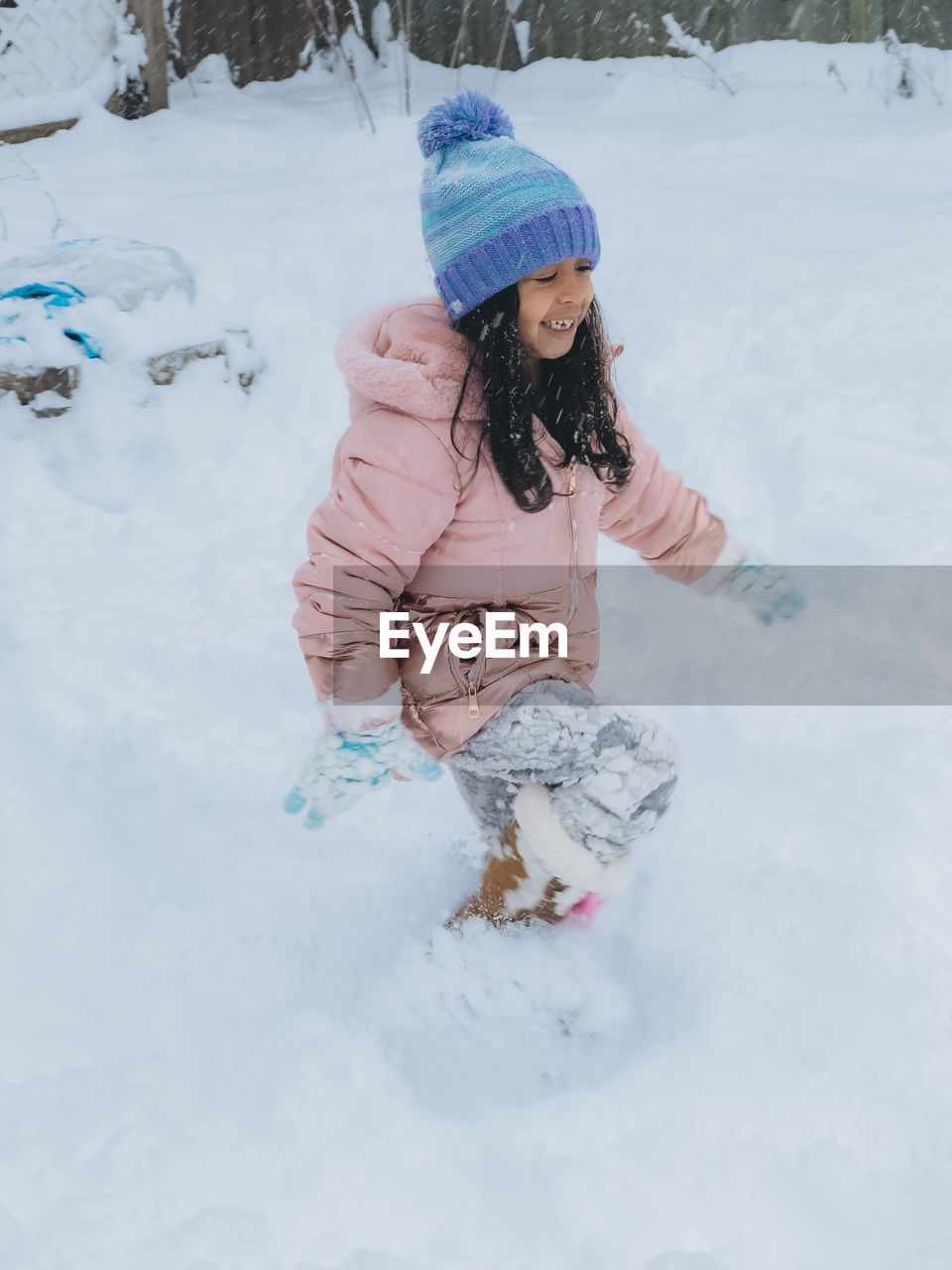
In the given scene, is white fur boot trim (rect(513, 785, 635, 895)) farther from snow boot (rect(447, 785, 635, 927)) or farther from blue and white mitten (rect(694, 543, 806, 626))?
blue and white mitten (rect(694, 543, 806, 626))

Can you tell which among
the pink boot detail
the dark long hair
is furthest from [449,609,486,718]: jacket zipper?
the pink boot detail

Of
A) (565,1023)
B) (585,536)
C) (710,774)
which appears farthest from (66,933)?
(710,774)

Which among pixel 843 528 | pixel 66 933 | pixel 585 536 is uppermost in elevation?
pixel 585 536

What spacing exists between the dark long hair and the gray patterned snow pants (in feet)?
1.04

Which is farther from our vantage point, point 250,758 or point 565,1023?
point 250,758

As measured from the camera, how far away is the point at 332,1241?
1330 millimetres

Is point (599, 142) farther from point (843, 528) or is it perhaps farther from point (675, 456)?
point (843, 528)

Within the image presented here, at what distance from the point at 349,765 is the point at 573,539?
49cm

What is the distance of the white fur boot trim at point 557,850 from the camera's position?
165 centimetres

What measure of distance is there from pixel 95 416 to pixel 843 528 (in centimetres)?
215

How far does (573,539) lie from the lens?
1.62m

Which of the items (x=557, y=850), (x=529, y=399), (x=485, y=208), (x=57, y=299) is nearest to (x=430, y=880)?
(x=557, y=850)

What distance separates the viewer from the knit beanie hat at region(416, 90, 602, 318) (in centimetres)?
143

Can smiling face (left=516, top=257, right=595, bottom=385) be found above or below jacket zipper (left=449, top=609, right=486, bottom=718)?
above
